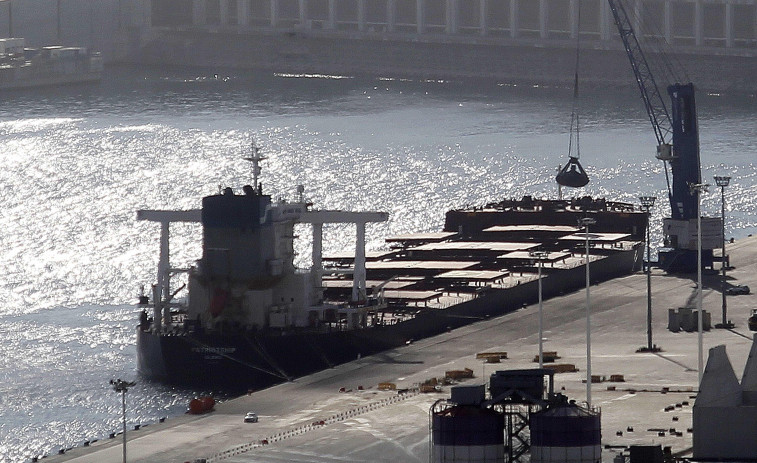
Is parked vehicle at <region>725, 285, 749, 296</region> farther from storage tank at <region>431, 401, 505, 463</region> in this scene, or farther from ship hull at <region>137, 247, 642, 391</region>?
storage tank at <region>431, 401, 505, 463</region>

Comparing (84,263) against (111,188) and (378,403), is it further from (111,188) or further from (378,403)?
(378,403)

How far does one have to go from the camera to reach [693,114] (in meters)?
143

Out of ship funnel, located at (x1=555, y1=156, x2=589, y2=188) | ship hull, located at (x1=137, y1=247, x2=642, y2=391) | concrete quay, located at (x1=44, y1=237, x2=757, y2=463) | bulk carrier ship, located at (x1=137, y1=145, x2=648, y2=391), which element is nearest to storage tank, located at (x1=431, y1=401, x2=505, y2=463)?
concrete quay, located at (x1=44, y1=237, x2=757, y2=463)

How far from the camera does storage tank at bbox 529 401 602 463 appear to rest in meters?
66.5

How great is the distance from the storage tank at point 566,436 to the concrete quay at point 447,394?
1176 centimetres

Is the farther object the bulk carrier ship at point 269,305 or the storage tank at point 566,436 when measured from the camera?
the bulk carrier ship at point 269,305

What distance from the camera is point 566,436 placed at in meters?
66.5

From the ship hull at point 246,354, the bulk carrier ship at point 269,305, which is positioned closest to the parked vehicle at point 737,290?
the bulk carrier ship at point 269,305

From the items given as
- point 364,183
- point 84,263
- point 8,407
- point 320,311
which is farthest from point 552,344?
point 364,183

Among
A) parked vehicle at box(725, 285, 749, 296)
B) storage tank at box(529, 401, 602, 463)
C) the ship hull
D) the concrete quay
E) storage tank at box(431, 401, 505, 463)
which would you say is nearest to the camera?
storage tank at box(431, 401, 505, 463)

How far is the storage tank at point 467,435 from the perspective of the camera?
6625cm

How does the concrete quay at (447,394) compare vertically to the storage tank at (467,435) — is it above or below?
below

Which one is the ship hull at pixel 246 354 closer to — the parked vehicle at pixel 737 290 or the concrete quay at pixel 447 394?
the concrete quay at pixel 447 394

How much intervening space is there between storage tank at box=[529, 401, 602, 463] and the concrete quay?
1176 centimetres
